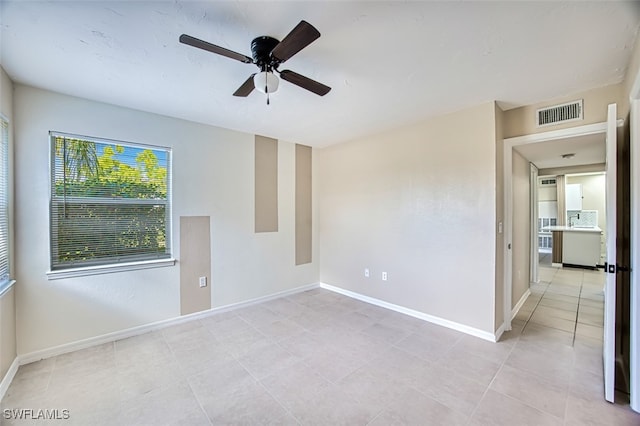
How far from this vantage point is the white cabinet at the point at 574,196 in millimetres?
7137

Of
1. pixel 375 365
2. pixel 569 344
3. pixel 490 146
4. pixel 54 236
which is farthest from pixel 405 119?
pixel 54 236

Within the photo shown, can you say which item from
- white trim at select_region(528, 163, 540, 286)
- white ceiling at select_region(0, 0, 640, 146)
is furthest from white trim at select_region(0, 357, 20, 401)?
white trim at select_region(528, 163, 540, 286)

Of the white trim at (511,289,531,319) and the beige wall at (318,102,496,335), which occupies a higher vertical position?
the beige wall at (318,102,496,335)

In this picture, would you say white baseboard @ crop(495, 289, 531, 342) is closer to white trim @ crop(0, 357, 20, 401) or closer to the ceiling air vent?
the ceiling air vent

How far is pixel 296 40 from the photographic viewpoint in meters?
1.41

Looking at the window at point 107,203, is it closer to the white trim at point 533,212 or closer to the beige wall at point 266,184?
the beige wall at point 266,184

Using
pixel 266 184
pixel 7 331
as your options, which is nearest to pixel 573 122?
pixel 266 184

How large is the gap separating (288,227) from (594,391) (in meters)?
3.64

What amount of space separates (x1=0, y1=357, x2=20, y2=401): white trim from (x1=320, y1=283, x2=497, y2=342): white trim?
3577 mm

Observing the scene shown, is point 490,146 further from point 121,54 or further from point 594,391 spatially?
point 121,54

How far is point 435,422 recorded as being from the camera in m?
1.67

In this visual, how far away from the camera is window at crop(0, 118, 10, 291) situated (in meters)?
2.09

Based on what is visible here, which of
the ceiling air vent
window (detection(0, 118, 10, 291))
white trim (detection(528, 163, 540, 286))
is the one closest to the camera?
window (detection(0, 118, 10, 291))

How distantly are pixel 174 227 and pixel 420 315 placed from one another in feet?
10.6
